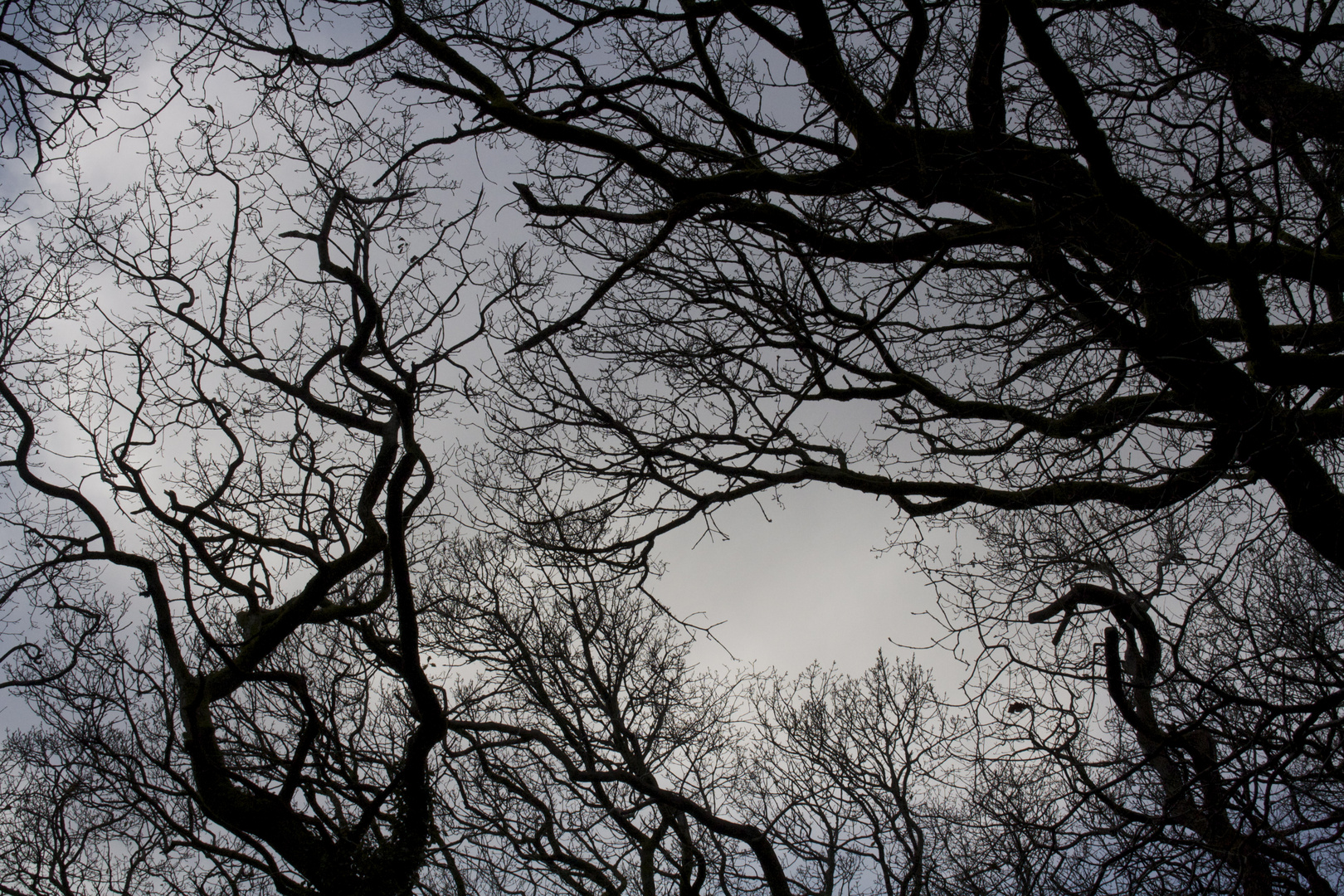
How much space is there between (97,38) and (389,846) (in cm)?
616

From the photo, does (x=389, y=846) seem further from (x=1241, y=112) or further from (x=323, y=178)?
(x=1241, y=112)

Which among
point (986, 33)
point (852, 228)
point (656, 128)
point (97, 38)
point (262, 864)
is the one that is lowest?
point (262, 864)

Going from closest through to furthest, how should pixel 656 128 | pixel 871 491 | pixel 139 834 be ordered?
1. pixel 656 128
2. pixel 871 491
3. pixel 139 834

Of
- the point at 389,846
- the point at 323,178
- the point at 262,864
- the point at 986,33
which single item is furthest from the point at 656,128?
the point at 262,864

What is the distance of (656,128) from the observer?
16.6 feet

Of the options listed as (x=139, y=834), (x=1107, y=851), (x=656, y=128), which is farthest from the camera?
(x=139, y=834)

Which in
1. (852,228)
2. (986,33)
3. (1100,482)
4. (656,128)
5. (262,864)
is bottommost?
(262,864)

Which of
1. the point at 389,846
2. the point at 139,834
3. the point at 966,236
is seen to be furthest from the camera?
the point at 139,834

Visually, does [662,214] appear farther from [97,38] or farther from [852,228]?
[97,38]

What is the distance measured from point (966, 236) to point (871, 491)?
2.47 metres

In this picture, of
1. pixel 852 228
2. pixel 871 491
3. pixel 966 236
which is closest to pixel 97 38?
pixel 852 228

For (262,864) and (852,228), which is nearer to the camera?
(852,228)

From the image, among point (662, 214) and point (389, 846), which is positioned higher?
point (662, 214)

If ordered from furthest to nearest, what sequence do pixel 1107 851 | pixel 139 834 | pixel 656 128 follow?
pixel 139 834
pixel 656 128
pixel 1107 851
